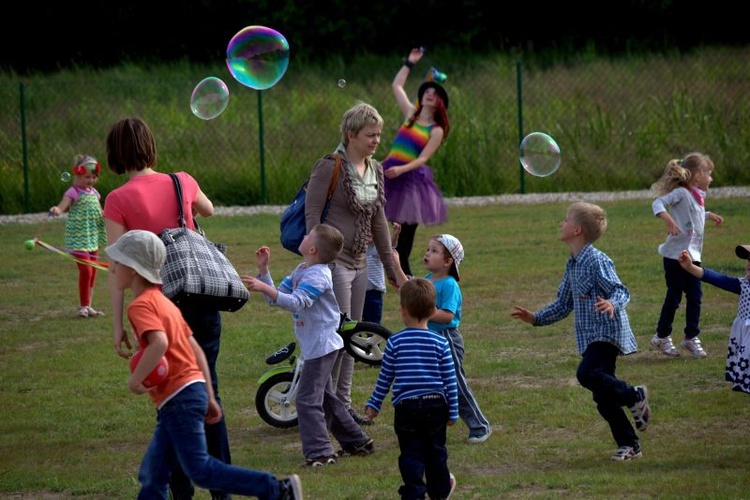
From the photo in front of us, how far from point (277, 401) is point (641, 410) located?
7.31 ft

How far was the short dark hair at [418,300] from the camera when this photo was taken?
5.97 meters

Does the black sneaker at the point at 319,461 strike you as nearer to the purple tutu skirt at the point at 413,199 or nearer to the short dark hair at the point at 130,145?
the short dark hair at the point at 130,145

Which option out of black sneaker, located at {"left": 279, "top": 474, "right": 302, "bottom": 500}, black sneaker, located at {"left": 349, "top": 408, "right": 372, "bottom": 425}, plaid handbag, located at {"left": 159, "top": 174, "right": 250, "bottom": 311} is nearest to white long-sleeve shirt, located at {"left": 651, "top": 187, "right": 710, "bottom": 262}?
black sneaker, located at {"left": 349, "top": 408, "right": 372, "bottom": 425}

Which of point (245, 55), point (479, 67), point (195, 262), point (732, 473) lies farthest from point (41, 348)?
point (479, 67)

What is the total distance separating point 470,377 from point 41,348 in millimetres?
3820

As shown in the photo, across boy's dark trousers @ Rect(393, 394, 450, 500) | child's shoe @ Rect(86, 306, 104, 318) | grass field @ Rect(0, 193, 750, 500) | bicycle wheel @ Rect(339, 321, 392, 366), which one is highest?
boy's dark trousers @ Rect(393, 394, 450, 500)

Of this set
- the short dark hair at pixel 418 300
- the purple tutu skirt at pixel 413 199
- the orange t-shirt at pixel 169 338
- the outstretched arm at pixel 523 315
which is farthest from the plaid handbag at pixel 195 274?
the purple tutu skirt at pixel 413 199

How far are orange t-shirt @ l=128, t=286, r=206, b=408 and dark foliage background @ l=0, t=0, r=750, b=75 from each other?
30.4 m

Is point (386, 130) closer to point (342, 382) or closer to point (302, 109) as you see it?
point (302, 109)

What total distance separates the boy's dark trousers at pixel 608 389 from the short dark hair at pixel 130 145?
253cm

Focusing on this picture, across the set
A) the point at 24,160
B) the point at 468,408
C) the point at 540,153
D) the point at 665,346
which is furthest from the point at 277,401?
the point at 24,160

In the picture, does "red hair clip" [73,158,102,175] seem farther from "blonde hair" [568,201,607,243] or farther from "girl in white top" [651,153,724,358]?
"blonde hair" [568,201,607,243]

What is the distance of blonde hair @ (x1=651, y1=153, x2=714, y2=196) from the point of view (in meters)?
9.30

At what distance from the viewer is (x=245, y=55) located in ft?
34.7
